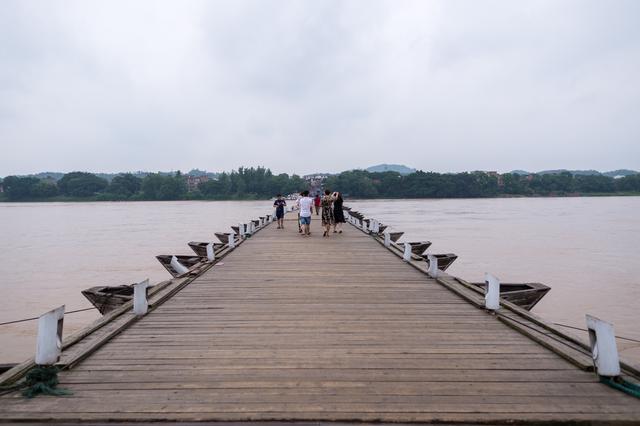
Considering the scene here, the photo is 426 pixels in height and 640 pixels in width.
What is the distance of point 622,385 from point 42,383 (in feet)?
15.1

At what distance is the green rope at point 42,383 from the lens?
3.72 meters

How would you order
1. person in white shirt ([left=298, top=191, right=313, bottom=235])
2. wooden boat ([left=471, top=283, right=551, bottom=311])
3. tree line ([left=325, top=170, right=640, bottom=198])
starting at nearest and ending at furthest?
wooden boat ([left=471, top=283, right=551, bottom=311]) → person in white shirt ([left=298, top=191, right=313, bottom=235]) → tree line ([left=325, top=170, right=640, bottom=198])

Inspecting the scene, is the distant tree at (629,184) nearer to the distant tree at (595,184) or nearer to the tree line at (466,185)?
the tree line at (466,185)

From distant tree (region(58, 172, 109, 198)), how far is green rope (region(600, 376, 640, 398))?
124 metres

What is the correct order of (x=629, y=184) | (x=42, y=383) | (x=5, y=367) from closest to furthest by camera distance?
1. (x=42, y=383)
2. (x=5, y=367)
3. (x=629, y=184)

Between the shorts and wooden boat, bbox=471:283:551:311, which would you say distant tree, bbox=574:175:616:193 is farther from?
wooden boat, bbox=471:283:551:311

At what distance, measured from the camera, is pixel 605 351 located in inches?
154

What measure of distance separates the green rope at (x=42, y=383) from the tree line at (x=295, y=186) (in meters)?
103

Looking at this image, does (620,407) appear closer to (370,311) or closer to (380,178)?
(370,311)

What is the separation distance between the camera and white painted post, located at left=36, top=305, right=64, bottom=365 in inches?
159

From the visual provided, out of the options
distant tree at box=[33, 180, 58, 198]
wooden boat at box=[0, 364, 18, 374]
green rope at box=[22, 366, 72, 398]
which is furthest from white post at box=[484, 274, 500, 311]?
distant tree at box=[33, 180, 58, 198]

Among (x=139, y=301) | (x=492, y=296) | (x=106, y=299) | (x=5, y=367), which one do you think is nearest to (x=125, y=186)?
(x=106, y=299)

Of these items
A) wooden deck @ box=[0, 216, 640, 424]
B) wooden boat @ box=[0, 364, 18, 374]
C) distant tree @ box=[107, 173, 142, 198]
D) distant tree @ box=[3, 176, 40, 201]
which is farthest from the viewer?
distant tree @ box=[107, 173, 142, 198]

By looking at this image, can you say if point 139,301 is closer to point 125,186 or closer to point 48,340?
point 48,340
